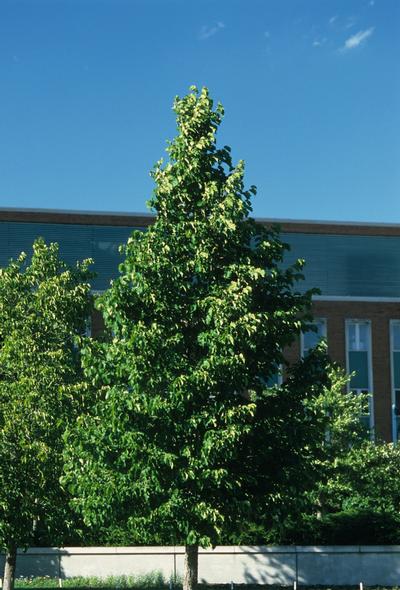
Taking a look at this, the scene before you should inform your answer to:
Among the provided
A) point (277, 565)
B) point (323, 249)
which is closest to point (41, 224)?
point (323, 249)

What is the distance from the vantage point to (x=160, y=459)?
52.9 ft

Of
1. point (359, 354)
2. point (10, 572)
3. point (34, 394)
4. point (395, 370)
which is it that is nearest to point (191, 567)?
point (34, 394)

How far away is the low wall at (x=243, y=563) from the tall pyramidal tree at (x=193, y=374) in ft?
29.8

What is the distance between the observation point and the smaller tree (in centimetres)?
2070

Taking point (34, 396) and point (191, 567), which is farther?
point (34, 396)

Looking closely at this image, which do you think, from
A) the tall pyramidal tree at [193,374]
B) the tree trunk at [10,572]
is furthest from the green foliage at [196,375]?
the tree trunk at [10,572]

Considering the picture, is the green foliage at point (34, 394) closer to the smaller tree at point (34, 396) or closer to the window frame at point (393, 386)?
the smaller tree at point (34, 396)

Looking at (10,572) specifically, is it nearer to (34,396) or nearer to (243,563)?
(34,396)

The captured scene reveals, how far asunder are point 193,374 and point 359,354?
33.4 metres

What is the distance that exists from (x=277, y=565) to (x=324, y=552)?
4.70 feet

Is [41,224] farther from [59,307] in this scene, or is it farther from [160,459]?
[160,459]

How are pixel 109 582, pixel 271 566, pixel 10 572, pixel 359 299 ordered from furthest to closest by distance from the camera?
pixel 359 299 < pixel 271 566 < pixel 109 582 < pixel 10 572

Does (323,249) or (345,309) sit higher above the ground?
(323,249)

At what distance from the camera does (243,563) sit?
2639 centimetres
